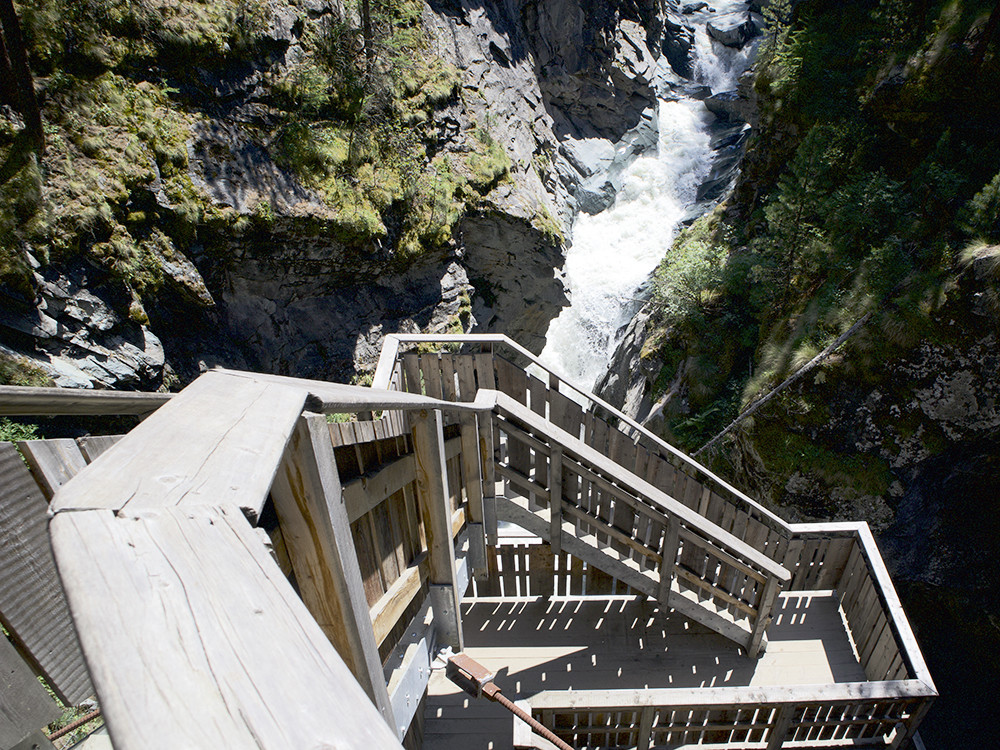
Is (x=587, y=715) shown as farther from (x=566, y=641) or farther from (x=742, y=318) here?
(x=742, y=318)

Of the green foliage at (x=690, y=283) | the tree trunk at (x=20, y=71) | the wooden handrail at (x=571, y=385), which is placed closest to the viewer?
the wooden handrail at (x=571, y=385)

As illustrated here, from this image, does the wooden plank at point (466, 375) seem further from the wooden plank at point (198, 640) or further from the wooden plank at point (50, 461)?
the wooden plank at point (198, 640)

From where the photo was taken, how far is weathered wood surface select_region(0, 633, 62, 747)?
1.34m

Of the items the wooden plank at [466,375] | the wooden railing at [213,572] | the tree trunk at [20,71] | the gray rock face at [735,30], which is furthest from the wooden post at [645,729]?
the gray rock face at [735,30]

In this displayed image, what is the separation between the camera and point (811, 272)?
11.7 m

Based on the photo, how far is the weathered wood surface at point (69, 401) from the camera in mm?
1259

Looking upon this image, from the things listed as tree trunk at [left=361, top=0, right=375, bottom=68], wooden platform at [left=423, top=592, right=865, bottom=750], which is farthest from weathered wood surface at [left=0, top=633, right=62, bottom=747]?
tree trunk at [left=361, top=0, right=375, bottom=68]

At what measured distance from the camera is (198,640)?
0.59 metres

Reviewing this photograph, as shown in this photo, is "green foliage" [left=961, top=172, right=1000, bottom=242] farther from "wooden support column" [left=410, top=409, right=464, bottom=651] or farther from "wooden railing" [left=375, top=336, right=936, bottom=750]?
"wooden support column" [left=410, top=409, right=464, bottom=651]

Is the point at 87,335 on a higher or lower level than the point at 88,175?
lower

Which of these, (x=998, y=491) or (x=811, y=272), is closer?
(x=998, y=491)

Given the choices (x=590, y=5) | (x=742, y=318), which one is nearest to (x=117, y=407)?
(x=742, y=318)

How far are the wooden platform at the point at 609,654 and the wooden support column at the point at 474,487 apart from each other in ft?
5.26

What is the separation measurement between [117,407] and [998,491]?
13.0 metres
